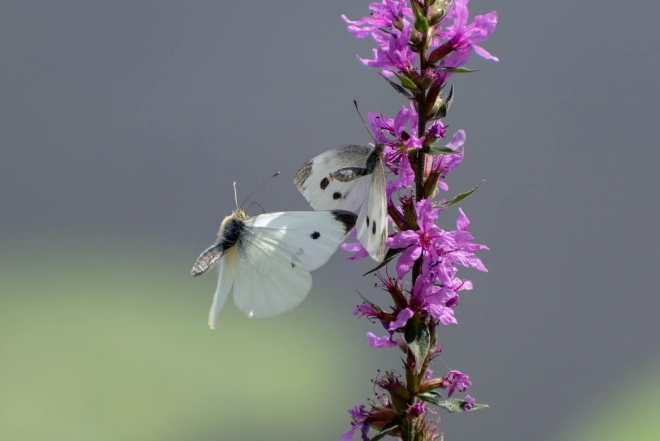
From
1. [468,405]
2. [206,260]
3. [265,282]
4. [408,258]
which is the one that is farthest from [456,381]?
[206,260]

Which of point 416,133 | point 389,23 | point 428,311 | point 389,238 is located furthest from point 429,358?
point 389,23

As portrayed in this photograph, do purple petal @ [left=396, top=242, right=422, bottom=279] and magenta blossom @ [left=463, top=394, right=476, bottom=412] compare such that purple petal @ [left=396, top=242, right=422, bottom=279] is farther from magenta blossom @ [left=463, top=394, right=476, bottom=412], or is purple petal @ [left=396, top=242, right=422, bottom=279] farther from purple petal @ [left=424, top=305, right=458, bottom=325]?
magenta blossom @ [left=463, top=394, right=476, bottom=412]

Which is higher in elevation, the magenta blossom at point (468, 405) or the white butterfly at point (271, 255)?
the white butterfly at point (271, 255)

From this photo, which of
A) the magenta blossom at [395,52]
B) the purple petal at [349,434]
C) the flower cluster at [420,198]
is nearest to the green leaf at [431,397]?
the flower cluster at [420,198]

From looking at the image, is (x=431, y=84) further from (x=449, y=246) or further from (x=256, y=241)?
(x=256, y=241)

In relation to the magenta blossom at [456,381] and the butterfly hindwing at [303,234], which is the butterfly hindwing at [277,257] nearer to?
the butterfly hindwing at [303,234]

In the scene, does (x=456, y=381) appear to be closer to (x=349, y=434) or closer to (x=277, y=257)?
(x=349, y=434)

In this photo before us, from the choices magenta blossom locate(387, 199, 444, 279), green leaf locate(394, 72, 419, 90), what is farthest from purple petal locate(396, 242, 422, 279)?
green leaf locate(394, 72, 419, 90)
